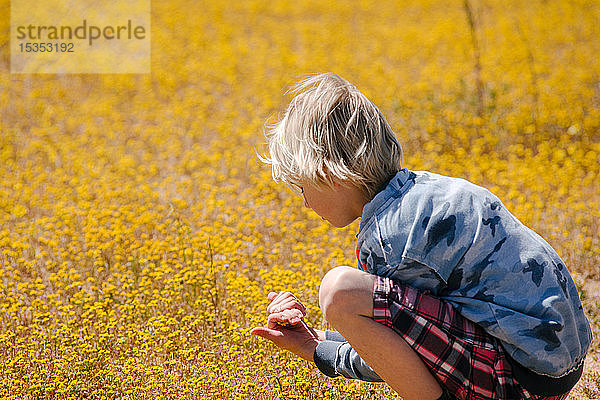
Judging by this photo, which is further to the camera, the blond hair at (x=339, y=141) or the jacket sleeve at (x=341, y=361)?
the jacket sleeve at (x=341, y=361)

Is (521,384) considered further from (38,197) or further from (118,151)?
(118,151)

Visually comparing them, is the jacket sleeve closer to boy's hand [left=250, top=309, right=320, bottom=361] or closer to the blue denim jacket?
boy's hand [left=250, top=309, right=320, bottom=361]

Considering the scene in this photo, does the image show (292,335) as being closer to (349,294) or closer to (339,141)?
(349,294)

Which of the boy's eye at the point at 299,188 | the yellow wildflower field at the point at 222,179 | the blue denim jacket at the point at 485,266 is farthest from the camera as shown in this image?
the yellow wildflower field at the point at 222,179

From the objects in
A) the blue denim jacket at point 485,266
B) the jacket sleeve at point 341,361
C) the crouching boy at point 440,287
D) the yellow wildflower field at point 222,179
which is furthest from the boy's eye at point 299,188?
the yellow wildflower field at point 222,179

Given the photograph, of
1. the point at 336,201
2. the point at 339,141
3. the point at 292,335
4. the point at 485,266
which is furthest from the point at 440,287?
the point at 292,335

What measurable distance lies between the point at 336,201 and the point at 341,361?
2.07ft

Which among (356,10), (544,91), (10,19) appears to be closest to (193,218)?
(544,91)

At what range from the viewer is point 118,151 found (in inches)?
236

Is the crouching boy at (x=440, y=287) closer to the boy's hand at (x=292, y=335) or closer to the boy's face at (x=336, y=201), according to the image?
the boy's face at (x=336, y=201)

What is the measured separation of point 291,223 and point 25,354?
7.12 feet

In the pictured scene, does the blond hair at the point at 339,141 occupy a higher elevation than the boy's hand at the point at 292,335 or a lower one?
higher

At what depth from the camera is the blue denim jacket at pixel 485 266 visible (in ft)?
6.42

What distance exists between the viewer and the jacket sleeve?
2320 millimetres
